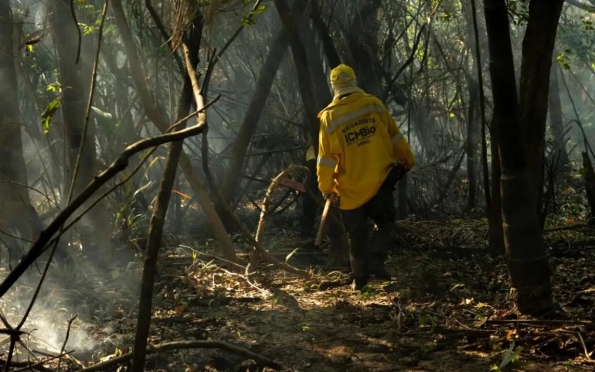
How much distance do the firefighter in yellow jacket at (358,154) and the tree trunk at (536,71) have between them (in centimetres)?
108

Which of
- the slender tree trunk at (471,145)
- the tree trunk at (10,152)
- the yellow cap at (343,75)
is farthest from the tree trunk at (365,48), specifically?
the tree trunk at (10,152)

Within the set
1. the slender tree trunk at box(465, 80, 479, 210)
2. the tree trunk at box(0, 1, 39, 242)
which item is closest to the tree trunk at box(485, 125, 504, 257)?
the slender tree trunk at box(465, 80, 479, 210)

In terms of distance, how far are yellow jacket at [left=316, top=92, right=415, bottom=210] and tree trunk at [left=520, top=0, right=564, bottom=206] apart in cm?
110

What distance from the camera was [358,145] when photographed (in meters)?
6.03

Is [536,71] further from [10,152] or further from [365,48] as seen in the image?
[10,152]

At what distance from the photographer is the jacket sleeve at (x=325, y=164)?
238 inches

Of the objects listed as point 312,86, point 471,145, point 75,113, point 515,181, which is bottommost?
point 515,181

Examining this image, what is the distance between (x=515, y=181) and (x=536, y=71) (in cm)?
101

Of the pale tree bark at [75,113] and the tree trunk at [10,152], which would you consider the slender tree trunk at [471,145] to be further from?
the tree trunk at [10,152]

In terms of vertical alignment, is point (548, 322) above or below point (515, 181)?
below

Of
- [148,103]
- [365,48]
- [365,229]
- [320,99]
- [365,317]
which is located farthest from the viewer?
[365,48]

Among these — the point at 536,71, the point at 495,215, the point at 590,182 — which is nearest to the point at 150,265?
the point at 536,71

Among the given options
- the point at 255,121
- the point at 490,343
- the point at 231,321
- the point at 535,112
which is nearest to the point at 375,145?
the point at 535,112

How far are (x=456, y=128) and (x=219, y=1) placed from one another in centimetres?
833
